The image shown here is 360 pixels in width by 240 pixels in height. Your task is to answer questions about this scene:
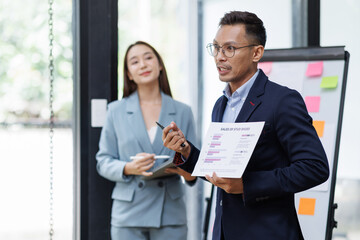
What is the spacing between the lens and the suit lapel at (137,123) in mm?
2268

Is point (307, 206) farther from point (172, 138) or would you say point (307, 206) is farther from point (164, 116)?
point (172, 138)

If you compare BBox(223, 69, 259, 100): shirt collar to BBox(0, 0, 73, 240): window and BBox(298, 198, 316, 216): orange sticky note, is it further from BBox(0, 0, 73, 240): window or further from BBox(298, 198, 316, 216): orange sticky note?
BBox(0, 0, 73, 240): window

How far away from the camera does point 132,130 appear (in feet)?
7.52

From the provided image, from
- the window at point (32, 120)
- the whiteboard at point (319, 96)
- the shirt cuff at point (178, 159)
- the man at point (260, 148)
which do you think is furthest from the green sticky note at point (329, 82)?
the window at point (32, 120)

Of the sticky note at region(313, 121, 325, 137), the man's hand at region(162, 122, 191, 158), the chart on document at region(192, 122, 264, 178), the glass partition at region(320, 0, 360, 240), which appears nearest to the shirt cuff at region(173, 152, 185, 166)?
the man's hand at region(162, 122, 191, 158)

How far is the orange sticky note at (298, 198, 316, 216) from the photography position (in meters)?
2.27

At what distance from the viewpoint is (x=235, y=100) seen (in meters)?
1.53

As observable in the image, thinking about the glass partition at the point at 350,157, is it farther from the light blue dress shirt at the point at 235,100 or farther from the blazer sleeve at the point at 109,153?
the light blue dress shirt at the point at 235,100

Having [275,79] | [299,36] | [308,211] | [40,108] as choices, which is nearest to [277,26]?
[299,36]

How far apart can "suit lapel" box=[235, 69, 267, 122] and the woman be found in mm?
781

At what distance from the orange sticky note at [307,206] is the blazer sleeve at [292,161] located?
96cm

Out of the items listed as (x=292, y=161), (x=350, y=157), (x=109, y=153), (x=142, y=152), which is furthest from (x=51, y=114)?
(x=350, y=157)

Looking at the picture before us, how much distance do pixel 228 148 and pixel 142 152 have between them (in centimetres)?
95

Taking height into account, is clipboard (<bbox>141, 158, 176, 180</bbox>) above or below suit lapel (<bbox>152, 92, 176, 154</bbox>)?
below
